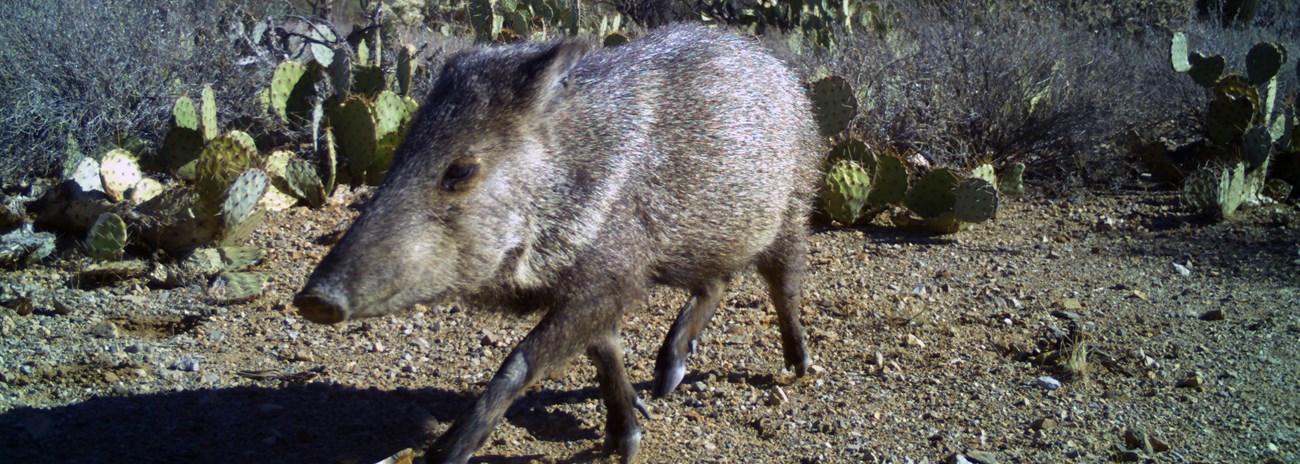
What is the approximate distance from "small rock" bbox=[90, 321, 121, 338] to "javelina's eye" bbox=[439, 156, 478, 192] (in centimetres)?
236

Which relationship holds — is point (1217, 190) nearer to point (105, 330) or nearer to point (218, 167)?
Answer: point (218, 167)

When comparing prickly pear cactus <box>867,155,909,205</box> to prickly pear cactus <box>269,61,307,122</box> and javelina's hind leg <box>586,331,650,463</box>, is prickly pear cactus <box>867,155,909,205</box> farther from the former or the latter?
prickly pear cactus <box>269,61,307,122</box>

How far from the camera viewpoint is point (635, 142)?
3.04 metres

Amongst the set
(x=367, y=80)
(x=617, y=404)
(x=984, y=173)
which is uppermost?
(x=367, y=80)

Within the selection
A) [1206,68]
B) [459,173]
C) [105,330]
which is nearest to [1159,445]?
[459,173]

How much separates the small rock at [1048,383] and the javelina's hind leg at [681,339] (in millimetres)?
1234

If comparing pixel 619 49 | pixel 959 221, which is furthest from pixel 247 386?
pixel 959 221

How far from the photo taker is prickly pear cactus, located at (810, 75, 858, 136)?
604 centimetres

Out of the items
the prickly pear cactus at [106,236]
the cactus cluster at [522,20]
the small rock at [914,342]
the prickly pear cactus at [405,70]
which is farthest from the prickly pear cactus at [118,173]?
the small rock at [914,342]

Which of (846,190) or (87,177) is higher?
(87,177)

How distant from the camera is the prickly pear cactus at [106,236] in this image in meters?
4.84

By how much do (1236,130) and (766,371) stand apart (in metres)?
4.75

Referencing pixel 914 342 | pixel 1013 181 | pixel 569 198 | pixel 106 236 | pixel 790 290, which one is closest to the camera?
pixel 569 198

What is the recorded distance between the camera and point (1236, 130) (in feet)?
23.1
